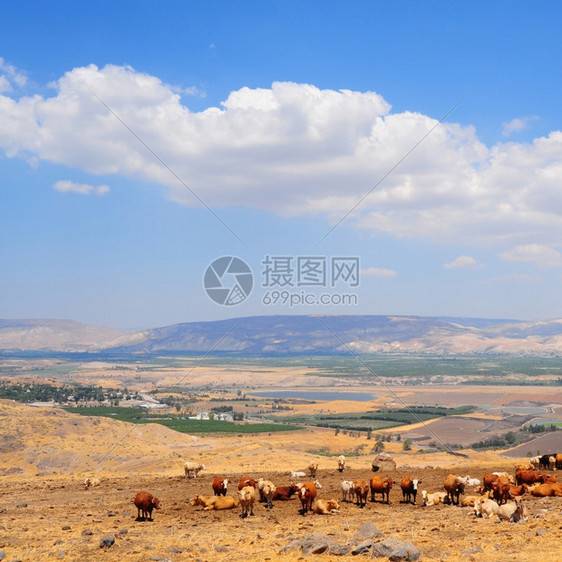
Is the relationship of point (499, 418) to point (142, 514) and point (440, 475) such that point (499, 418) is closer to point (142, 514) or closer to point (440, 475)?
point (440, 475)

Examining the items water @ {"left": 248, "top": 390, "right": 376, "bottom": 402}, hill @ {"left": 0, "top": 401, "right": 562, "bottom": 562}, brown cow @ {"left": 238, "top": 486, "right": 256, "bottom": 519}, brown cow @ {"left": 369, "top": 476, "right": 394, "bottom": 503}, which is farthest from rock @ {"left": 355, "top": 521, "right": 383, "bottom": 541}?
water @ {"left": 248, "top": 390, "right": 376, "bottom": 402}

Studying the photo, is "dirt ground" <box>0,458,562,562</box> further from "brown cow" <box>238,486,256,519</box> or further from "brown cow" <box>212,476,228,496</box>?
"brown cow" <box>212,476,228,496</box>

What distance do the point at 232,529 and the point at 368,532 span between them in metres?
3.87

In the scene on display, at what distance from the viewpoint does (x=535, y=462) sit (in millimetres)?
24234

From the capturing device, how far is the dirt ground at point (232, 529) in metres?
12.8

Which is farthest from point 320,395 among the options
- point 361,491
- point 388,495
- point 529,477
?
point 361,491

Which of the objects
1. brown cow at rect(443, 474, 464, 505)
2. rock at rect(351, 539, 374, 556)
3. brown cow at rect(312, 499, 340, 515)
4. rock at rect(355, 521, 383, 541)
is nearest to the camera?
rock at rect(351, 539, 374, 556)

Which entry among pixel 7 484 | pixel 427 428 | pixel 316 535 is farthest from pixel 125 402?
pixel 316 535

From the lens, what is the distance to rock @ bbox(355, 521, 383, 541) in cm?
1363

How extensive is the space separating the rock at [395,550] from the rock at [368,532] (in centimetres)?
128

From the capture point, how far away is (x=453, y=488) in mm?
17969

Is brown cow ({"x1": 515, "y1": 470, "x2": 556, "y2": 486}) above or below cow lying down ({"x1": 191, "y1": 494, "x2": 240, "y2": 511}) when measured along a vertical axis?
above

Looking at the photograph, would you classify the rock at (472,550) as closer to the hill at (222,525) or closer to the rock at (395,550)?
the hill at (222,525)

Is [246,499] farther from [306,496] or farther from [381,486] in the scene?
[381,486]
